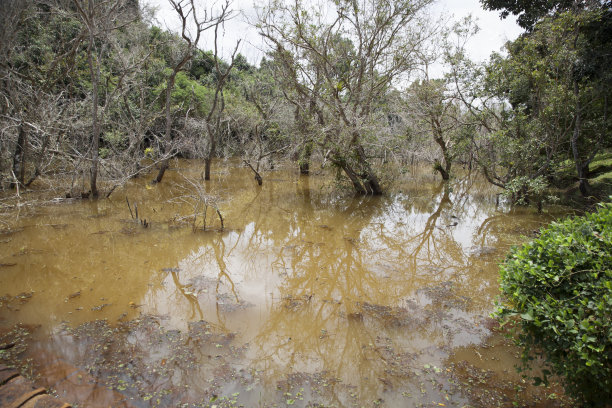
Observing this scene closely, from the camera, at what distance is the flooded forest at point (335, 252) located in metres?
3.45

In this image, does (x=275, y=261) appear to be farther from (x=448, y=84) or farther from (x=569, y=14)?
(x=448, y=84)

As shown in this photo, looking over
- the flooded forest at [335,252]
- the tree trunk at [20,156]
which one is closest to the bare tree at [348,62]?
the flooded forest at [335,252]

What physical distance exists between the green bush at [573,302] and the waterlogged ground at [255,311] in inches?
38.4

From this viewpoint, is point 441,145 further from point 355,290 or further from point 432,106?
point 355,290

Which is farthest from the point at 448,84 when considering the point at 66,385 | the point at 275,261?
the point at 66,385

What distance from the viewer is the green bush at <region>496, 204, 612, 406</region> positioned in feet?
8.29

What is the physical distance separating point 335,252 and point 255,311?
2922 mm

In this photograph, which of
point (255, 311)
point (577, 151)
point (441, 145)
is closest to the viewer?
point (255, 311)

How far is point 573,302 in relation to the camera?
2.77 meters

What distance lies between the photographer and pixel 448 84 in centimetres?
1356

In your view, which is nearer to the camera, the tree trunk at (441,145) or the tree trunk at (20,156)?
the tree trunk at (20,156)

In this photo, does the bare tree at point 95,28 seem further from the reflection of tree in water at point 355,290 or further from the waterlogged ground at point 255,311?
the reflection of tree in water at point 355,290

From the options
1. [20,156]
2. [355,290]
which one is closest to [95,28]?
[20,156]

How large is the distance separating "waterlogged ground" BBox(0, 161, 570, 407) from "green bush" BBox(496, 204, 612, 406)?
97 centimetres
